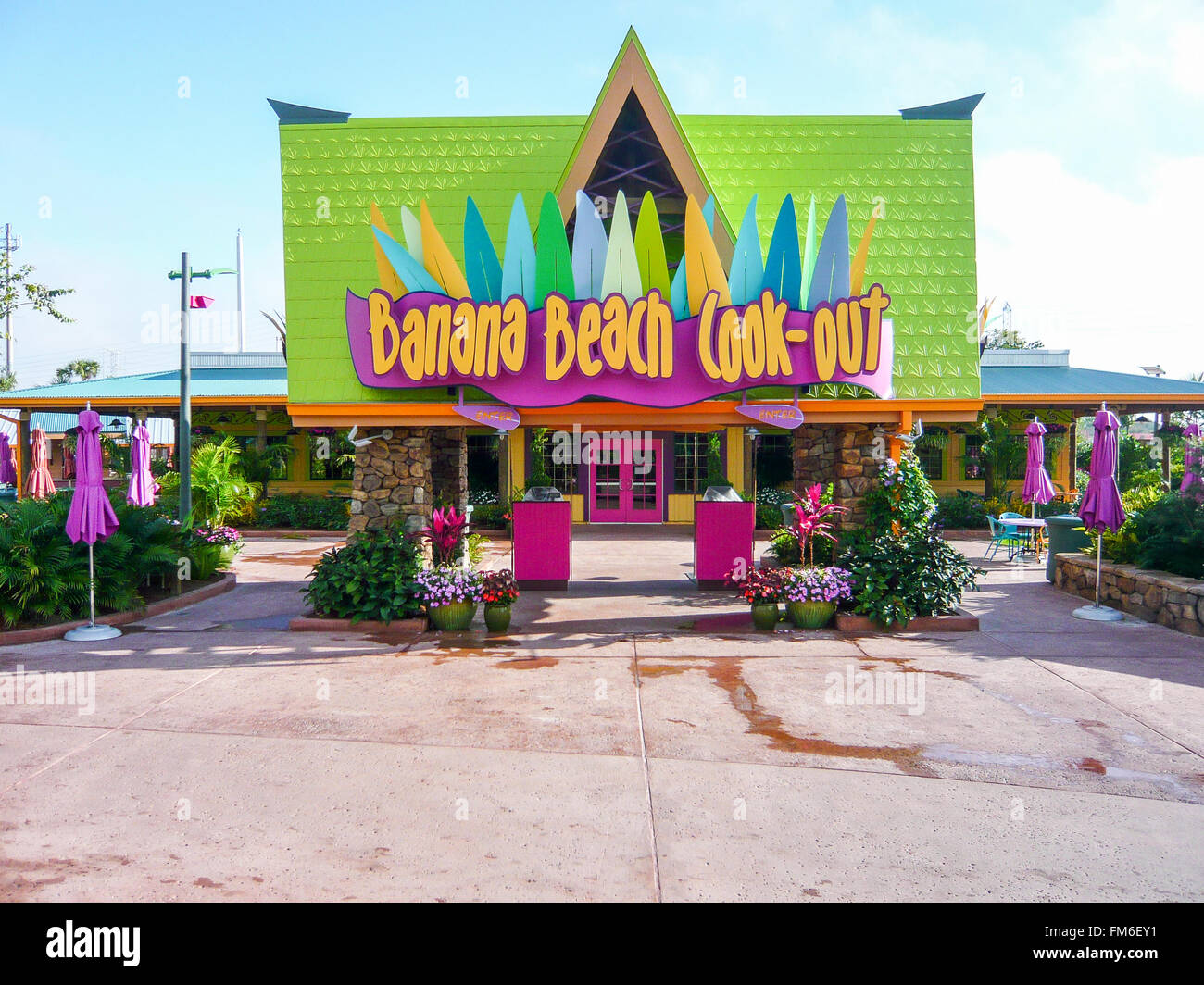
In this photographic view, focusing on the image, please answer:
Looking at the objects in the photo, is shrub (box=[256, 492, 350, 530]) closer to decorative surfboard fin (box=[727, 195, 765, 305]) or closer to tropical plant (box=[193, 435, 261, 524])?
tropical plant (box=[193, 435, 261, 524])

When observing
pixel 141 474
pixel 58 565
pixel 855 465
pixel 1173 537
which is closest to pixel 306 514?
pixel 141 474

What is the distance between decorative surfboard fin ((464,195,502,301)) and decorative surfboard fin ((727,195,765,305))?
3049 millimetres

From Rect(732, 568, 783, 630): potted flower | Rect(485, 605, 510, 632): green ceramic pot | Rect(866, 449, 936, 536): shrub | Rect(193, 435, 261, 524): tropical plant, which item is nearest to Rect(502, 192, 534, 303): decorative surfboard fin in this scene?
Rect(485, 605, 510, 632): green ceramic pot

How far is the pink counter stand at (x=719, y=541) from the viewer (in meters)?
13.6

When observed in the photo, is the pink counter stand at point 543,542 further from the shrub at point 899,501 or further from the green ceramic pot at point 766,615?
the shrub at point 899,501

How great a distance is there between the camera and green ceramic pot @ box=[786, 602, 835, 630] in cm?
1038

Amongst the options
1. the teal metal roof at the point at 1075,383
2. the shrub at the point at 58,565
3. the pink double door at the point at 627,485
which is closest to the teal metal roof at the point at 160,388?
the pink double door at the point at 627,485

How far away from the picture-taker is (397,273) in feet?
32.9

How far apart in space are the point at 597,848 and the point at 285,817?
6.41ft

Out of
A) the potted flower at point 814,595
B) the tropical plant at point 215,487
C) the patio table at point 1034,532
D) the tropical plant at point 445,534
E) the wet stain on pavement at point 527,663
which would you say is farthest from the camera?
the tropical plant at point 215,487

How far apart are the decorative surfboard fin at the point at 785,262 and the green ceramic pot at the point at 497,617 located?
536cm

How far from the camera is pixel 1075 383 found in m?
24.7
